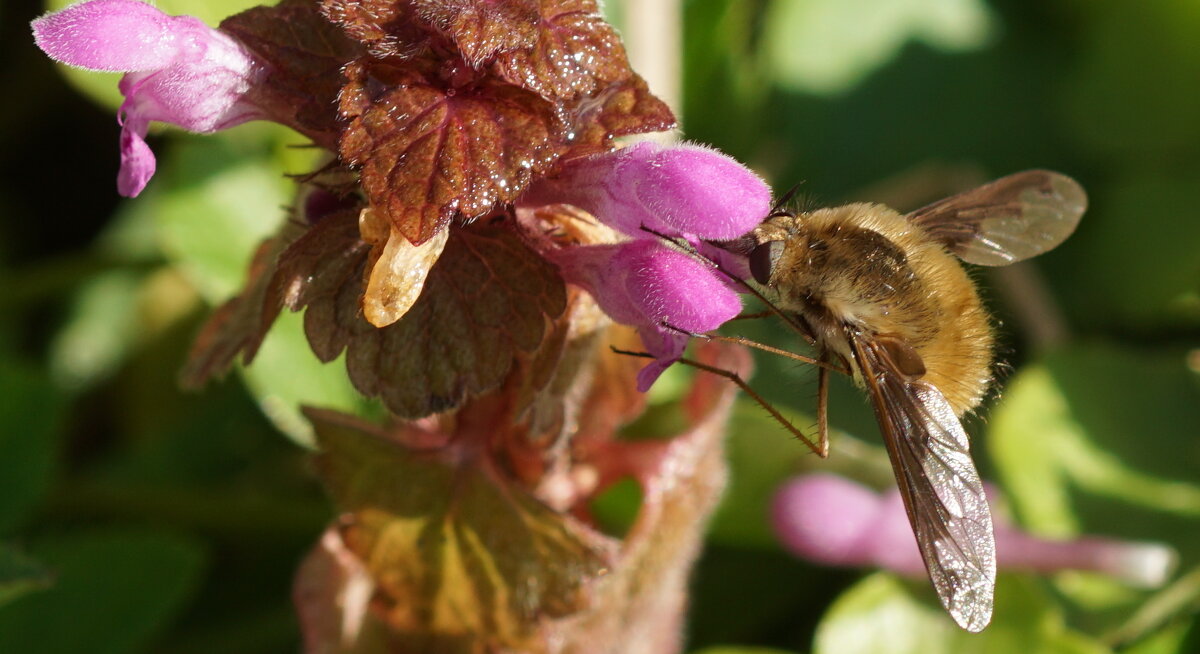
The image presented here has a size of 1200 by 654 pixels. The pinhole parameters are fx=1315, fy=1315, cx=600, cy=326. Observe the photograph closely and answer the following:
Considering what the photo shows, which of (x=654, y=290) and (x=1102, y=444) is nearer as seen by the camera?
(x=654, y=290)

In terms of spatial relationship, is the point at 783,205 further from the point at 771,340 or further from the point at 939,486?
the point at 771,340

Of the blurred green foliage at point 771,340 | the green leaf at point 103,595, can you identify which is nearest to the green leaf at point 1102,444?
the blurred green foliage at point 771,340

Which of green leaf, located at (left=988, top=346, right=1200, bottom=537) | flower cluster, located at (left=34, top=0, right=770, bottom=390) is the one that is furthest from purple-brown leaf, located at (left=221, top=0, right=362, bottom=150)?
green leaf, located at (left=988, top=346, right=1200, bottom=537)

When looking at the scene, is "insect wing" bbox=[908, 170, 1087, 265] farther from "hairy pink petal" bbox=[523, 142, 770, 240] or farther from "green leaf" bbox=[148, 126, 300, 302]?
"green leaf" bbox=[148, 126, 300, 302]

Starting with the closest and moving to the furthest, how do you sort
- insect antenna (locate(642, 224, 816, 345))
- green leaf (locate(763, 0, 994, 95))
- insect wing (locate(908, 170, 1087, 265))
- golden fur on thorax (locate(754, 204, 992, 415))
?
insect antenna (locate(642, 224, 816, 345)) → golden fur on thorax (locate(754, 204, 992, 415)) → insect wing (locate(908, 170, 1087, 265)) → green leaf (locate(763, 0, 994, 95))

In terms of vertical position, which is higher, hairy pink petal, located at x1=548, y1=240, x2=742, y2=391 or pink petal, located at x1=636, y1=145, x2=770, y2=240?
pink petal, located at x1=636, y1=145, x2=770, y2=240

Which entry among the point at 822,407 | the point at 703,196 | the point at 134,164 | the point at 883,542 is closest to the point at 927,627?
the point at 883,542

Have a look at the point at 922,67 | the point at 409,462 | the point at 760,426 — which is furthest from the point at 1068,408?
the point at 409,462

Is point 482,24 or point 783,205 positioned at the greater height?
point 482,24
